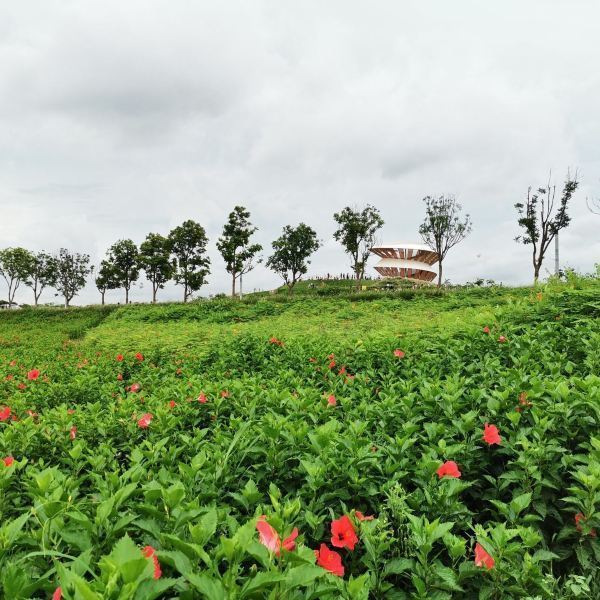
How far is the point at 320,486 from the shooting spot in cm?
191

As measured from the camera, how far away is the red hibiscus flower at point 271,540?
1.26m

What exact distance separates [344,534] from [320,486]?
368 mm

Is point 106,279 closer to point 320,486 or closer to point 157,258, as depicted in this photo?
point 157,258

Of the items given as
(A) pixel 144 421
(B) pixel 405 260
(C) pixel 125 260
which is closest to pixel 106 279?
(C) pixel 125 260

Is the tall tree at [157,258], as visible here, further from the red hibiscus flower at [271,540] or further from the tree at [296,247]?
the red hibiscus flower at [271,540]

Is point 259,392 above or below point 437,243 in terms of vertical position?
below

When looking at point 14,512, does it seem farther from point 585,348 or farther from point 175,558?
point 585,348

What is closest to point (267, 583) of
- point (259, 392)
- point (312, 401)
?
point (312, 401)

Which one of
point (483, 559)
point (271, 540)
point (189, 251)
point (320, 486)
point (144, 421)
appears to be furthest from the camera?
point (189, 251)

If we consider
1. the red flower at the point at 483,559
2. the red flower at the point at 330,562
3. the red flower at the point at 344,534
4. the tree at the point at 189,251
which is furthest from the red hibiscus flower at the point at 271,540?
the tree at the point at 189,251

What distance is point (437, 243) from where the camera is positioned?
116 feet

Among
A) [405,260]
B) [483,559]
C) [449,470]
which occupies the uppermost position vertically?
[405,260]

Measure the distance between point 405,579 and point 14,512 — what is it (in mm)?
1646

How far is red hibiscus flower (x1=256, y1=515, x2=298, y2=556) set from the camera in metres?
1.26
